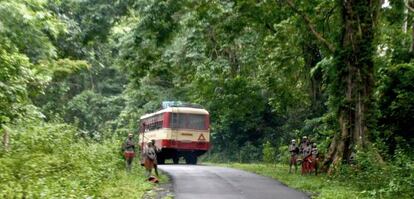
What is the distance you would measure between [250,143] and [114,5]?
1879 cm

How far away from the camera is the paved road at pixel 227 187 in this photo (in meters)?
15.5

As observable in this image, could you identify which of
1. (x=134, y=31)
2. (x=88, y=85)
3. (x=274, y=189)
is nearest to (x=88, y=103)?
(x=88, y=85)

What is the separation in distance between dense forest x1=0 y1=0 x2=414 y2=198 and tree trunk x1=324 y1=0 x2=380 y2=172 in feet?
0.11

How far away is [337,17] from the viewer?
2170 centimetres

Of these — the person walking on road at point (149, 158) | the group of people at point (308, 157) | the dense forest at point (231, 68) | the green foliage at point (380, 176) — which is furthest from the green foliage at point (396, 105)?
the person walking on road at point (149, 158)

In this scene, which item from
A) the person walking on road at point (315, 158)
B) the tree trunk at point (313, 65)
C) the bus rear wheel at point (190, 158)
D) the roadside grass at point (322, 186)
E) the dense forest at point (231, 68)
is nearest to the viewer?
the roadside grass at point (322, 186)

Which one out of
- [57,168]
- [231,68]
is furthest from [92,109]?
[57,168]

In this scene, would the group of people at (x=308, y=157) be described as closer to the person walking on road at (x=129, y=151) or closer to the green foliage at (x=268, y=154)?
the person walking on road at (x=129, y=151)

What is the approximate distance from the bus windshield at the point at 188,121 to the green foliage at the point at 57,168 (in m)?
13.0

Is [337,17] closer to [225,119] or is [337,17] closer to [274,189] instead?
[274,189]

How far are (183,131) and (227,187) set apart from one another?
49.6ft

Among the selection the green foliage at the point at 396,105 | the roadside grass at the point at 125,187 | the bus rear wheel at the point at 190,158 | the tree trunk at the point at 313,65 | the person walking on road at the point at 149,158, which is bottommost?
the roadside grass at the point at 125,187

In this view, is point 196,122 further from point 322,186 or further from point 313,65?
point 322,186

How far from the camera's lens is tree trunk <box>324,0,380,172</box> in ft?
62.8
